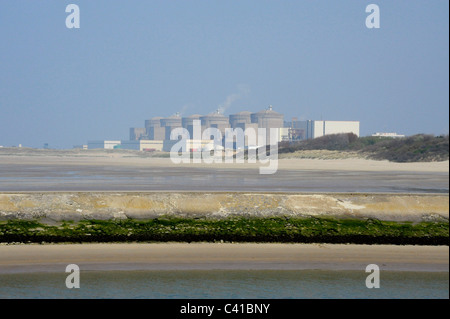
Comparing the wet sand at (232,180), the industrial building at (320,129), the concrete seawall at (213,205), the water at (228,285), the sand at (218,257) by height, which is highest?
the industrial building at (320,129)

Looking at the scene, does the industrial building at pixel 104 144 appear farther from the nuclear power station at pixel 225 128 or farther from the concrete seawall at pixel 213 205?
the concrete seawall at pixel 213 205

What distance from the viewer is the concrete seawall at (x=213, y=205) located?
55.2 ft

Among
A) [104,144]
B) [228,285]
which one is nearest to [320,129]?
[104,144]

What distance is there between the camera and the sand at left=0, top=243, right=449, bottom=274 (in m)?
13.8

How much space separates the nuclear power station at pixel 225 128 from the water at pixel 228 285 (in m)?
118

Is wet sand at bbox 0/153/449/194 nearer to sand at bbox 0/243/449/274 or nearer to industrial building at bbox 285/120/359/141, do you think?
sand at bbox 0/243/449/274

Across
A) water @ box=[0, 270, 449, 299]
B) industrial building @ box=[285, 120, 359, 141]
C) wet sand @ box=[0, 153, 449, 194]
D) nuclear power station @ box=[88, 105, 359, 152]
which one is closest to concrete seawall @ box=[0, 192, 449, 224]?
water @ box=[0, 270, 449, 299]

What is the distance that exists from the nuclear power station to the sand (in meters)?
116

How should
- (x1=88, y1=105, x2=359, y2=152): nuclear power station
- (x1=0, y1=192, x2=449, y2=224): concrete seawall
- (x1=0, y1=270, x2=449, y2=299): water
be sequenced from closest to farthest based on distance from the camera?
1. (x1=0, y1=270, x2=449, y2=299): water
2. (x1=0, y1=192, x2=449, y2=224): concrete seawall
3. (x1=88, y1=105, x2=359, y2=152): nuclear power station

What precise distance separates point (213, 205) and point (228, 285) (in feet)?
16.5

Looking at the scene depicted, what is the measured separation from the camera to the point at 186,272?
1345 cm

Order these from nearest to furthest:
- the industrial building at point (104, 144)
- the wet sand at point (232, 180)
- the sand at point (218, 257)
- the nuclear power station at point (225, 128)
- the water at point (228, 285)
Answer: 1. the water at point (228, 285)
2. the sand at point (218, 257)
3. the wet sand at point (232, 180)
4. the nuclear power station at point (225, 128)
5. the industrial building at point (104, 144)

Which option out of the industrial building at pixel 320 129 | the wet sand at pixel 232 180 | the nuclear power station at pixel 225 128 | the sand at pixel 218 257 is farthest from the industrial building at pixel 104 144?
the sand at pixel 218 257
